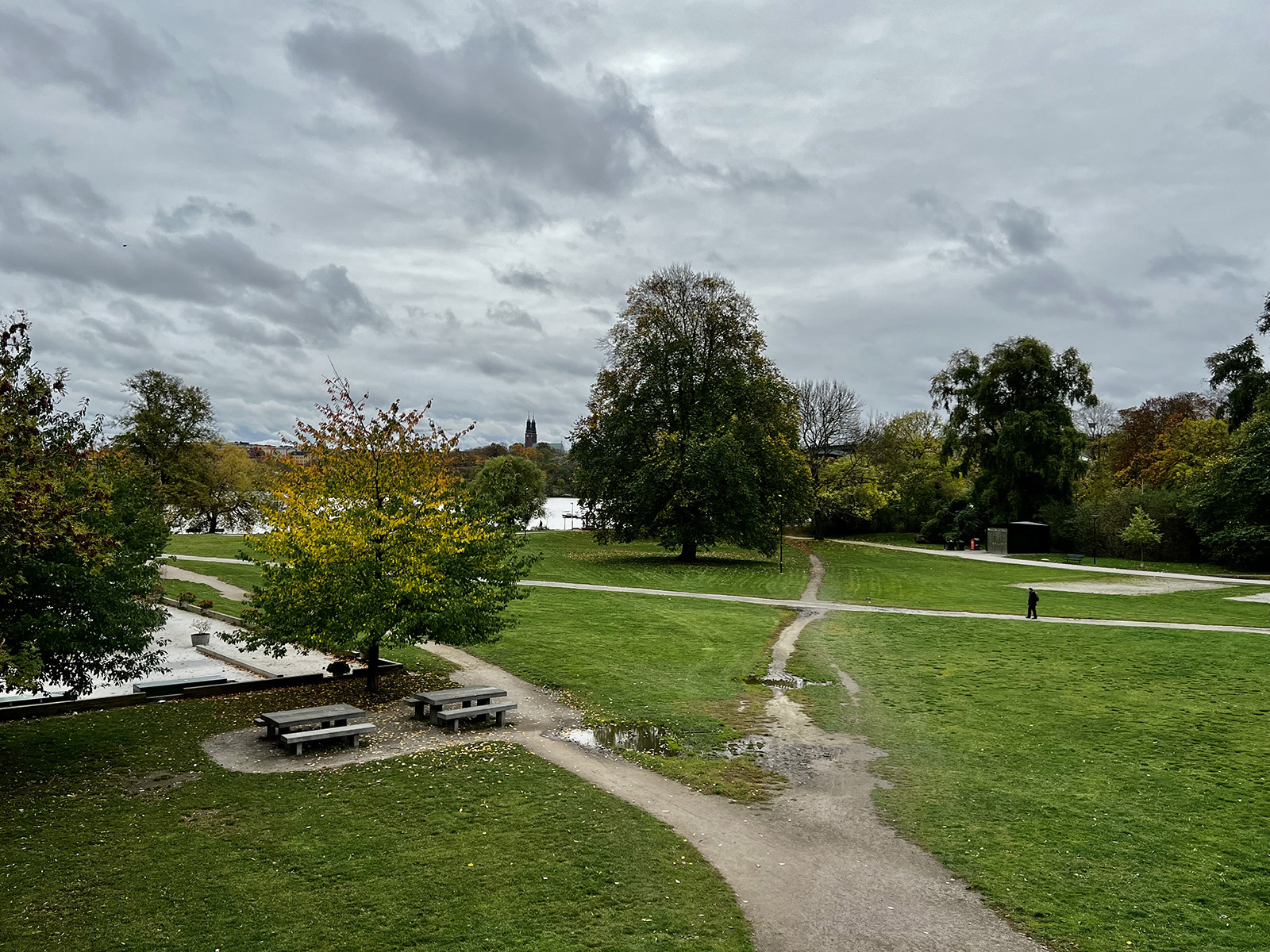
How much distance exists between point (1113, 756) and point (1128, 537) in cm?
3941

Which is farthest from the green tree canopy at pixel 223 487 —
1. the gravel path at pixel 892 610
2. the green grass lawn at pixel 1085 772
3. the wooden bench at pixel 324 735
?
the green grass lawn at pixel 1085 772

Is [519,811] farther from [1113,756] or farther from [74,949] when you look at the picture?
[1113,756]

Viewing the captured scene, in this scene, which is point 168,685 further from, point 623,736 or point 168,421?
point 168,421

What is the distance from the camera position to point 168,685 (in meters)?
15.5

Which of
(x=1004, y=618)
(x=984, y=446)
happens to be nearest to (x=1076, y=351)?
(x=984, y=446)

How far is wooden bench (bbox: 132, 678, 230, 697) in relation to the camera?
50.4 feet

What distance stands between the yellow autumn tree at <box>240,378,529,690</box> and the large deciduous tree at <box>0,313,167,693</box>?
2237 mm

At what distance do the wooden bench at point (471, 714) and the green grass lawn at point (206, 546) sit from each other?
25.8 m

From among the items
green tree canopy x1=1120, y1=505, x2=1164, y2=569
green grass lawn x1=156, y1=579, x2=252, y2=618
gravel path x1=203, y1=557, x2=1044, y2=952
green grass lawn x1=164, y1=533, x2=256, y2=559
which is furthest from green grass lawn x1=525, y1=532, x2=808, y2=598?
green tree canopy x1=1120, y1=505, x2=1164, y2=569

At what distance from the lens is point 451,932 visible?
23.1 ft

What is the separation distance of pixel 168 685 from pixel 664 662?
1041 centimetres

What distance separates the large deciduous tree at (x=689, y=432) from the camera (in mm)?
38812

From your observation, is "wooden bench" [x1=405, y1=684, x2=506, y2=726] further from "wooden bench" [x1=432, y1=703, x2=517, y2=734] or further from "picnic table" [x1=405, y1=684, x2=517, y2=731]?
"wooden bench" [x1=432, y1=703, x2=517, y2=734]

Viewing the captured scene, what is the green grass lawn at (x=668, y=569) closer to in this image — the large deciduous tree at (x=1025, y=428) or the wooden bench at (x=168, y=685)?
the wooden bench at (x=168, y=685)
